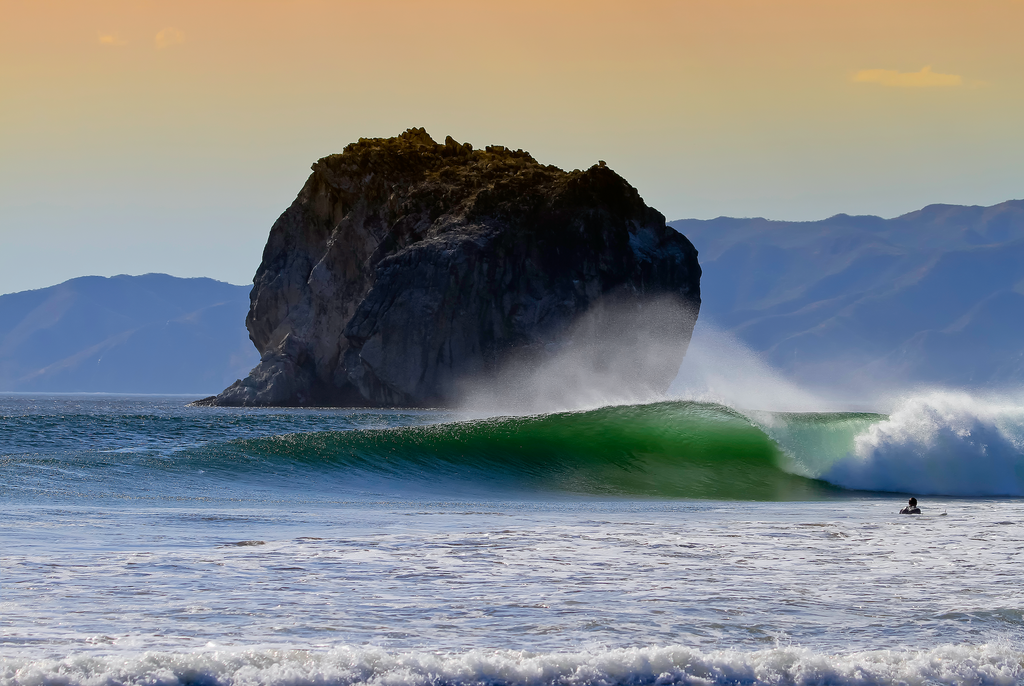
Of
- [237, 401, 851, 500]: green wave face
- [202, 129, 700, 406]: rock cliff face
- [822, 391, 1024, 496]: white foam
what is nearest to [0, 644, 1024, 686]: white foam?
[237, 401, 851, 500]: green wave face

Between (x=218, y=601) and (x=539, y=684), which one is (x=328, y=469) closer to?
(x=218, y=601)

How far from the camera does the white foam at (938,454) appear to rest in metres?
22.9

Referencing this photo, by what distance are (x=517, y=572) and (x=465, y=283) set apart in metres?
81.2

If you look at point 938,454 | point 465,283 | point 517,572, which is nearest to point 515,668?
point 517,572

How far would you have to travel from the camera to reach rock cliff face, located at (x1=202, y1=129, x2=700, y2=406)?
90438 millimetres

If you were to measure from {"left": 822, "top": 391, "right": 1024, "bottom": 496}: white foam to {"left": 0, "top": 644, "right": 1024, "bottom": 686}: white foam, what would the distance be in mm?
16358

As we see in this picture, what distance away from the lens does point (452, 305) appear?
91.4 metres

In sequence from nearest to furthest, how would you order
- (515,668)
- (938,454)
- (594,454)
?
(515,668), (938,454), (594,454)

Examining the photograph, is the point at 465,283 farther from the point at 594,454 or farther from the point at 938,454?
the point at 938,454

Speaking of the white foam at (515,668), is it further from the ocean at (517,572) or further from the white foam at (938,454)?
the white foam at (938,454)

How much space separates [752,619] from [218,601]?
168 inches

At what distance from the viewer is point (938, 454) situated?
23.5m

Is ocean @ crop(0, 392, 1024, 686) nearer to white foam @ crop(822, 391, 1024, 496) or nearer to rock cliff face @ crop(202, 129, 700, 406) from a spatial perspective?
white foam @ crop(822, 391, 1024, 496)

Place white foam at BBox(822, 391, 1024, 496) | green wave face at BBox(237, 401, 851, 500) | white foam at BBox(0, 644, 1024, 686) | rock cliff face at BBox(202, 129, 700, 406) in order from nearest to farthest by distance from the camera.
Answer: white foam at BBox(0, 644, 1024, 686) < white foam at BBox(822, 391, 1024, 496) < green wave face at BBox(237, 401, 851, 500) < rock cliff face at BBox(202, 129, 700, 406)
